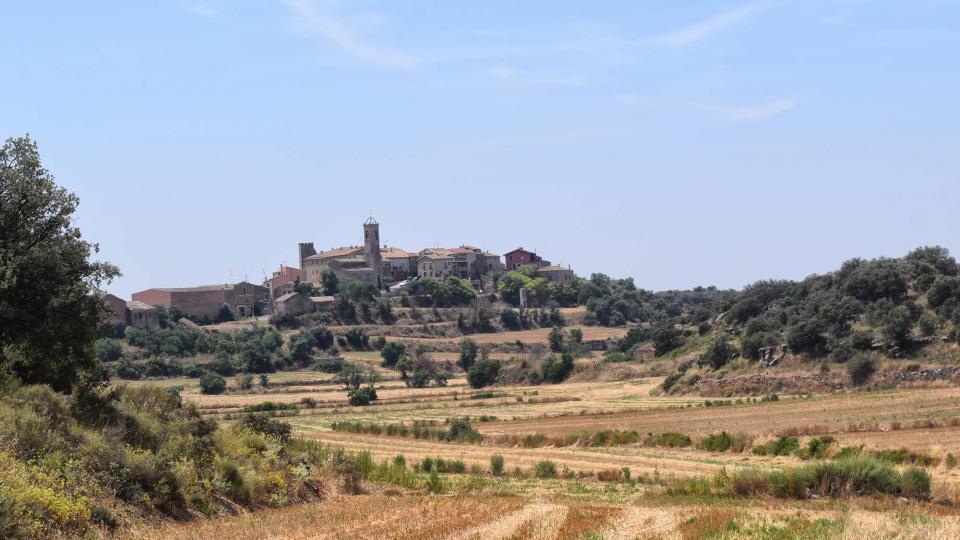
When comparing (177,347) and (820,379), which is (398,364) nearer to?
(177,347)

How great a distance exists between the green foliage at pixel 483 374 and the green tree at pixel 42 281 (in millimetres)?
77522

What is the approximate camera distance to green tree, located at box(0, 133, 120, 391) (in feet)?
88.7

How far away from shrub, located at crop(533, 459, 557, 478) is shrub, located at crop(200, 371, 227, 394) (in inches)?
2958

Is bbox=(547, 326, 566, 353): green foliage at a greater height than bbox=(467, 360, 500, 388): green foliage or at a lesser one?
greater

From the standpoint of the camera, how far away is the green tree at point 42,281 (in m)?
27.0

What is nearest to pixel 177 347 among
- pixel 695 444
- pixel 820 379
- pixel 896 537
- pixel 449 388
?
pixel 449 388

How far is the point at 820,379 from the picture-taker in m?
74.0

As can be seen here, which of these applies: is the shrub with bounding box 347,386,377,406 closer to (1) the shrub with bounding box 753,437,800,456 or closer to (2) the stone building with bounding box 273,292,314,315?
(1) the shrub with bounding box 753,437,800,456

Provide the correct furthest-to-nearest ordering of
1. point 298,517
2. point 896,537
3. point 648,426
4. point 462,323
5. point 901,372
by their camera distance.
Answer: point 462,323 → point 901,372 → point 648,426 → point 298,517 → point 896,537

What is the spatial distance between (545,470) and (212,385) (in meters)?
76.5

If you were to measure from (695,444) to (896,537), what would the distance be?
1030 inches

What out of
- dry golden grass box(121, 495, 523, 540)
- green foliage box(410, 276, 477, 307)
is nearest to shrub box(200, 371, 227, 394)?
green foliage box(410, 276, 477, 307)

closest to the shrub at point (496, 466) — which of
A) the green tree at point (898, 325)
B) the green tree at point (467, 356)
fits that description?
the green tree at point (898, 325)

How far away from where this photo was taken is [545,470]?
34812 mm
